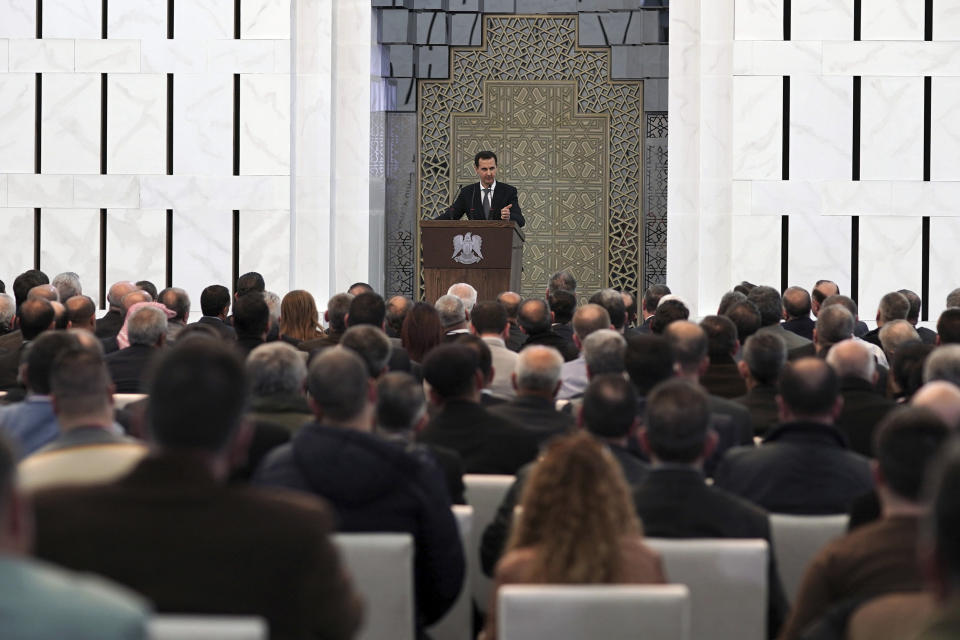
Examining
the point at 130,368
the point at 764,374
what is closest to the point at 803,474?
the point at 764,374

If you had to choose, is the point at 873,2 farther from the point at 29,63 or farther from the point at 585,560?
the point at 585,560

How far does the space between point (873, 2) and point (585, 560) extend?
34.6 feet

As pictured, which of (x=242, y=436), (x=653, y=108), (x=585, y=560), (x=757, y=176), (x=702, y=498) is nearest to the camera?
(x=242, y=436)

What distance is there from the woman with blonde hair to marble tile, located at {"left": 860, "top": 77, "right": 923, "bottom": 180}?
667 cm

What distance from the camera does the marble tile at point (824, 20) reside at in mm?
12125

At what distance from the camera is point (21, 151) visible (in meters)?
12.3

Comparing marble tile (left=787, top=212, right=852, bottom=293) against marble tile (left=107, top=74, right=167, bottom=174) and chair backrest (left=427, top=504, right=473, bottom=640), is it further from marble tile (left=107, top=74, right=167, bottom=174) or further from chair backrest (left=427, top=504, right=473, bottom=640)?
chair backrest (left=427, top=504, right=473, bottom=640)

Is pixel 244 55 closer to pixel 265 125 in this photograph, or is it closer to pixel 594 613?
pixel 265 125

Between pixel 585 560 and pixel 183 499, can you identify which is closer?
pixel 183 499

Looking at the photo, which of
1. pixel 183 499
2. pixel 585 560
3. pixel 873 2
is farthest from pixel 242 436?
pixel 873 2

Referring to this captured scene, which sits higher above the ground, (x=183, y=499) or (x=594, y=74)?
(x=594, y=74)

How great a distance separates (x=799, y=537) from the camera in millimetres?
3572

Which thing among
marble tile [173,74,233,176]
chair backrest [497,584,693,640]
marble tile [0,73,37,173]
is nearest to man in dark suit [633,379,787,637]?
chair backrest [497,584,693,640]

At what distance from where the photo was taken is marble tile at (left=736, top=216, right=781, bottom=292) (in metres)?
12.1
